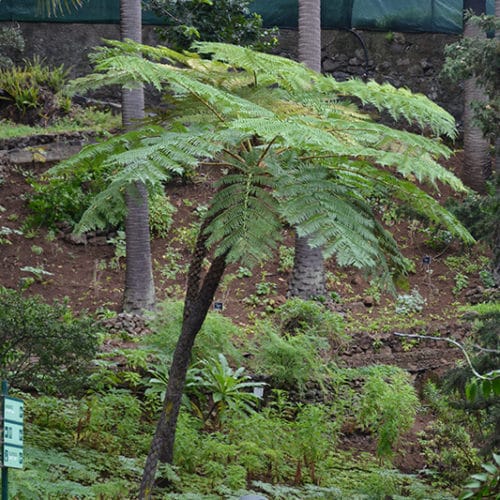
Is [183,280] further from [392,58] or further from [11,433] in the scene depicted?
[11,433]

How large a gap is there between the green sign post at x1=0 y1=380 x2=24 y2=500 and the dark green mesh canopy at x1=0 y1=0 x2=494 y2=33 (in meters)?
12.9

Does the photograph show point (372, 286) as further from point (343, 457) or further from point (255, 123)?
point (255, 123)

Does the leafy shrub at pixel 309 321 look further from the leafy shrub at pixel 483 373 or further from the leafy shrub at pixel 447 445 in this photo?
the leafy shrub at pixel 483 373

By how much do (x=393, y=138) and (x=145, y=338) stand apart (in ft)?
15.7

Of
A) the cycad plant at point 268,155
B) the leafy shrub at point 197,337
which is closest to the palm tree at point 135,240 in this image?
the leafy shrub at point 197,337

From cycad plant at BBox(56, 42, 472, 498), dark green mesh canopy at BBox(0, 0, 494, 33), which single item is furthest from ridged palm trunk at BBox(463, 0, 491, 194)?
cycad plant at BBox(56, 42, 472, 498)

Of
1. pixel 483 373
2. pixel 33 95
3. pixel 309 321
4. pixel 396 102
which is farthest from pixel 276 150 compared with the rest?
pixel 33 95

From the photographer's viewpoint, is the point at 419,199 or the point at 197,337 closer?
the point at 419,199

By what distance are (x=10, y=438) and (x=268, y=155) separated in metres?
2.48

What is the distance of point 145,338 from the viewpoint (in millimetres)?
10195

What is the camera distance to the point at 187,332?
7.00 meters

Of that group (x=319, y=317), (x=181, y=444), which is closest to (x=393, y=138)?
(x=181, y=444)

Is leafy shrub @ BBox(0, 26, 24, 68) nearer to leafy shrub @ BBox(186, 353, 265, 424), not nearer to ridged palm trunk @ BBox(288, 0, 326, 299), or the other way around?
ridged palm trunk @ BBox(288, 0, 326, 299)

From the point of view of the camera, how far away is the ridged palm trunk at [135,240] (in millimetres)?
12016
